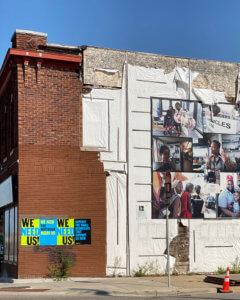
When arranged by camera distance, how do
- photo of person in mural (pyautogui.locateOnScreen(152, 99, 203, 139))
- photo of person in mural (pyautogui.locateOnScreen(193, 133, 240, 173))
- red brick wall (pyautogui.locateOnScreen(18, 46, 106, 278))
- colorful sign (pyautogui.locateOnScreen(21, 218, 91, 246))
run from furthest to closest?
photo of person in mural (pyautogui.locateOnScreen(193, 133, 240, 173)) < photo of person in mural (pyautogui.locateOnScreen(152, 99, 203, 139)) < red brick wall (pyautogui.locateOnScreen(18, 46, 106, 278)) < colorful sign (pyautogui.locateOnScreen(21, 218, 91, 246))

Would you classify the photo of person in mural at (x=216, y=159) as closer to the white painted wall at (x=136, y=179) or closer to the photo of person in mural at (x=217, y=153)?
the photo of person in mural at (x=217, y=153)

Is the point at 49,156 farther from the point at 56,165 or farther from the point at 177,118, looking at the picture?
the point at 177,118

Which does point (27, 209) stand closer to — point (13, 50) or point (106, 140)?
point (106, 140)

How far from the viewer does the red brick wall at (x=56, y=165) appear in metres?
18.8

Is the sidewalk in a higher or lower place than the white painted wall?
lower

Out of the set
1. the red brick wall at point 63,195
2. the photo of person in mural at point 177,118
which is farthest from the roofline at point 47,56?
the photo of person in mural at point 177,118

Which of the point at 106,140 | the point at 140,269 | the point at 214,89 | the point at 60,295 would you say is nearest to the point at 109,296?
the point at 60,295

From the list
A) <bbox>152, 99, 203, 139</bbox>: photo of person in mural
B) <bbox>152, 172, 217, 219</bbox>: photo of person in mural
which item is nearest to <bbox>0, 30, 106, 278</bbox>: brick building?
<bbox>152, 172, 217, 219</bbox>: photo of person in mural

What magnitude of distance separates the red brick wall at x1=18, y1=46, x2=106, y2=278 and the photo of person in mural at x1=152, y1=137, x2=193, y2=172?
2.39 meters

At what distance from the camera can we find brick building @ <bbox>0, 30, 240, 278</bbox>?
748 inches

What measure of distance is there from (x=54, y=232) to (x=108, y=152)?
3606 mm

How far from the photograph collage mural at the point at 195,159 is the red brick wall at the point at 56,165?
2.59 meters

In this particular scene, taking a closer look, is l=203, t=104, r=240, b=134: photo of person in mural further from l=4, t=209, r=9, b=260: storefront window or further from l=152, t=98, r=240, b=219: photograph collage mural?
l=4, t=209, r=9, b=260: storefront window

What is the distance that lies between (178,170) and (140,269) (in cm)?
411
